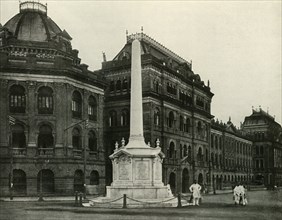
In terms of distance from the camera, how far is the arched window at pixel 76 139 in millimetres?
43456

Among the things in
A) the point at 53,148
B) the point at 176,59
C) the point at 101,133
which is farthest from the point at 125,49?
the point at 53,148

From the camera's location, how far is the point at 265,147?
10444 centimetres

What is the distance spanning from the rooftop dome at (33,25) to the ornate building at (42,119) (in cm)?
36

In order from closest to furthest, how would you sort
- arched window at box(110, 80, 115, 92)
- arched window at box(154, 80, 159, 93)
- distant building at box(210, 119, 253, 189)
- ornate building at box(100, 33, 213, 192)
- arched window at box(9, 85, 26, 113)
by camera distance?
arched window at box(9, 85, 26, 113)
ornate building at box(100, 33, 213, 192)
arched window at box(154, 80, 159, 93)
arched window at box(110, 80, 115, 92)
distant building at box(210, 119, 253, 189)

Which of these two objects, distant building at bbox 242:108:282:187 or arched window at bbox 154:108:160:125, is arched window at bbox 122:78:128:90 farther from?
distant building at bbox 242:108:282:187

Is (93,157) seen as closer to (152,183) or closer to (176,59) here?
(152,183)

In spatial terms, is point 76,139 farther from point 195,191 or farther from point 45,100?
point 195,191

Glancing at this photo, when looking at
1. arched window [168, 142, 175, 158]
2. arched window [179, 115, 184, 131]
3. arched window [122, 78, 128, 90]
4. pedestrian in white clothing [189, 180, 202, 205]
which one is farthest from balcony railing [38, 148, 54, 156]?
arched window [179, 115, 184, 131]

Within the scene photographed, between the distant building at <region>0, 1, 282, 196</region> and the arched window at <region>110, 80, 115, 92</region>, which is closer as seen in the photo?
the distant building at <region>0, 1, 282, 196</region>

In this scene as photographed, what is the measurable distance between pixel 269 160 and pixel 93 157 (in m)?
67.2

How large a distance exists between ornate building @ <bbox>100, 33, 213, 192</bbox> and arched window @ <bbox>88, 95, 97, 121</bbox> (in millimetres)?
5786

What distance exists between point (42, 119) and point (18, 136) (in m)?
2.49

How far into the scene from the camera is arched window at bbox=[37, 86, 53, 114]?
41.7m

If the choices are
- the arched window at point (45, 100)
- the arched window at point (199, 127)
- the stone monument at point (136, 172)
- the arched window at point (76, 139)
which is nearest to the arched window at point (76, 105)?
the arched window at point (76, 139)
